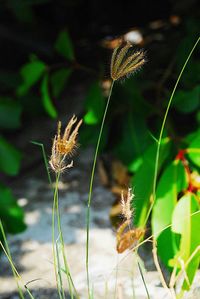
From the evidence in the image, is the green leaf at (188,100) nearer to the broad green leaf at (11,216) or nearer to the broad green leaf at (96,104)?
the broad green leaf at (96,104)

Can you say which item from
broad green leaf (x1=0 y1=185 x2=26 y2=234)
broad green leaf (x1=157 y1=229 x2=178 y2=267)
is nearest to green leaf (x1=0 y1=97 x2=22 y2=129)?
broad green leaf (x1=0 y1=185 x2=26 y2=234)

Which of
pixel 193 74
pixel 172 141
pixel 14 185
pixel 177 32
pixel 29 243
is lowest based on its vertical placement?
pixel 29 243

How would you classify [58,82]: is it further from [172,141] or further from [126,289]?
[126,289]

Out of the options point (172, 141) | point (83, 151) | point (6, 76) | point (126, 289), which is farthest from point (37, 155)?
point (126, 289)

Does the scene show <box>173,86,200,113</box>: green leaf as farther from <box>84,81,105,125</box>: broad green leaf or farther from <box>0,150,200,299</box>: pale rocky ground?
<box>0,150,200,299</box>: pale rocky ground

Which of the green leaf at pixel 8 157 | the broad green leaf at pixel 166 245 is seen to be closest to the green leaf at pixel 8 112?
the green leaf at pixel 8 157
